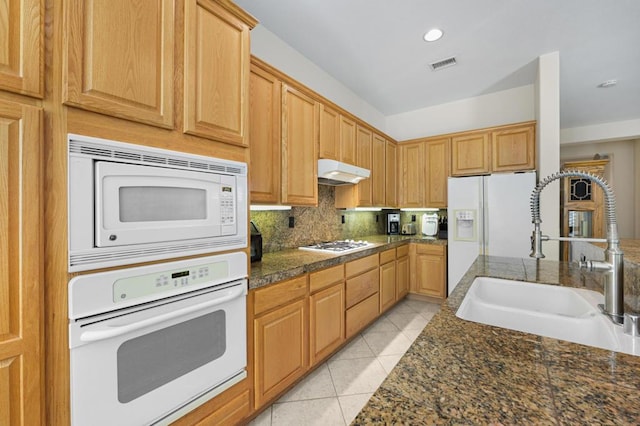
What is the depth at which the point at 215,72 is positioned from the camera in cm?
139

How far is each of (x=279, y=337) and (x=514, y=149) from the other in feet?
11.4

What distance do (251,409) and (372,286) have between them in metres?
1.66

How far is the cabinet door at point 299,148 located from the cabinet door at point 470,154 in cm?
225

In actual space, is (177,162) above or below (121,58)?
below

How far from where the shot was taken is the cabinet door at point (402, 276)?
348 cm

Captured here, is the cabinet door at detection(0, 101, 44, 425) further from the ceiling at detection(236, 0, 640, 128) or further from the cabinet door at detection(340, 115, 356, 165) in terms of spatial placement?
the cabinet door at detection(340, 115, 356, 165)

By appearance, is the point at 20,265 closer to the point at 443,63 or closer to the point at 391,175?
the point at 443,63

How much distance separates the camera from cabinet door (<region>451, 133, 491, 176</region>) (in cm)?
353

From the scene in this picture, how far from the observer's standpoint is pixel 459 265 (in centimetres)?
341

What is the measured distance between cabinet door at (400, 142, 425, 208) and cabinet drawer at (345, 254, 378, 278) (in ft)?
4.97

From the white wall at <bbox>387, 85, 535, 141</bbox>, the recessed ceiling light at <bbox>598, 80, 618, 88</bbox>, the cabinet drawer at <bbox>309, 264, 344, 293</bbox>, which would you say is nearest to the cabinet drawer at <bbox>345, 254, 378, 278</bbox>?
the cabinet drawer at <bbox>309, 264, 344, 293</bbox>

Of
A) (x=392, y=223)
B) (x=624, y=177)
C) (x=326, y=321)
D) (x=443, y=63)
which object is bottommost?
(x=326, y=321)

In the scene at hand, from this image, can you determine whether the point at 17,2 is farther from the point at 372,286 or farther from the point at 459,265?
the point at 459,265

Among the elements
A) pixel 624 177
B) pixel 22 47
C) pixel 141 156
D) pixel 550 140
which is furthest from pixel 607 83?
pixel 22 47
